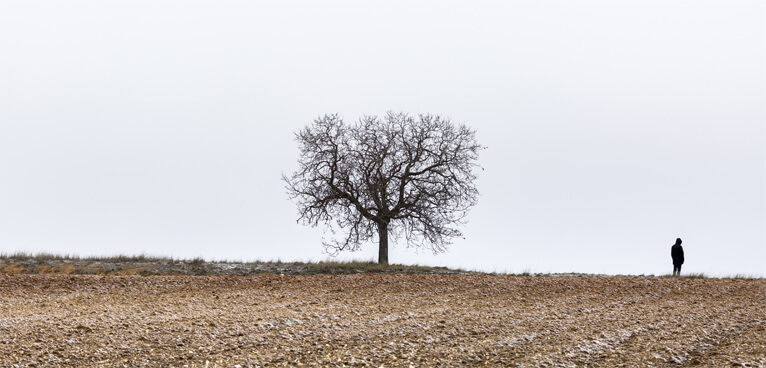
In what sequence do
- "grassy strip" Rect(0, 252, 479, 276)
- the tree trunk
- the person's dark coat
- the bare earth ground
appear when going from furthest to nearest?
the tree trunk → the person's dark coat → "grassy strip" Rect(0, 252, 479, 276) → the bare earth ground

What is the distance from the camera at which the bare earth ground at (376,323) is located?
10383mm

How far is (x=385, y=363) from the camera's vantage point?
9.99m

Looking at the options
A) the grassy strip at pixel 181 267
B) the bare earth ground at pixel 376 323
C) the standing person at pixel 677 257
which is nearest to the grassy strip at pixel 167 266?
the grassy strip at pixel 181 267

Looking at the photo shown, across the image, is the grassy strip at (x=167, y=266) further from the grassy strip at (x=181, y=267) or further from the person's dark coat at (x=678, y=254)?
the person's dark coat at (x=678, y=254)

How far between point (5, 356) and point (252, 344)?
3.55m

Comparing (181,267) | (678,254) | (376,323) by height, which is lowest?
(376,323)

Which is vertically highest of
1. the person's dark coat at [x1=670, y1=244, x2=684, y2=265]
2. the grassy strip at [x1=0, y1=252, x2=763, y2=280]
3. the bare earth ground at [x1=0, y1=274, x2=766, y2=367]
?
the person's dark coat at [x1=670, y1=244, x2=684, y2=265]

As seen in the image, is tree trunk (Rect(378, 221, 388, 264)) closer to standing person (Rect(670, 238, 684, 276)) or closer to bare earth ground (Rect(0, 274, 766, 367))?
bare earth ground (Rect(0, 274, 766, 367))

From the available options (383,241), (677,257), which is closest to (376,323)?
(383,241)

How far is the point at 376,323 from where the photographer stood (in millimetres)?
12711

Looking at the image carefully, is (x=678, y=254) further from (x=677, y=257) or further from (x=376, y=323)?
(x=376, y=323)

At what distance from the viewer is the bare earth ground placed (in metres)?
10.4

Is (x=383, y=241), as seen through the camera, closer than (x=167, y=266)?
No

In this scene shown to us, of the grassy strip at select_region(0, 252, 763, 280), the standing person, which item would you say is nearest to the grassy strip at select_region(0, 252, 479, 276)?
the grassy strip at select_region(0, 252, 763, 280)
